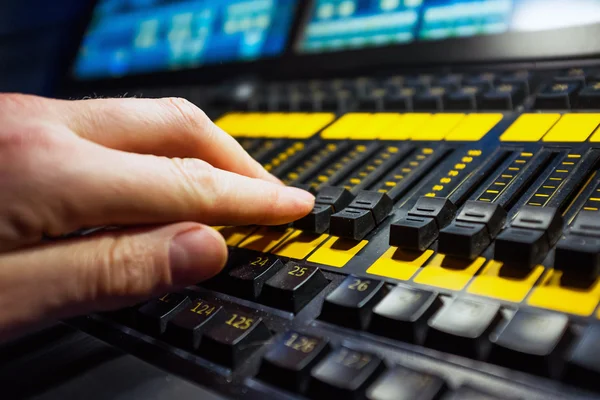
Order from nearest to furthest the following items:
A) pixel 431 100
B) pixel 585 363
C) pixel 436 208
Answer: pixel 585 363
pixel 436 208
pixel 431 100

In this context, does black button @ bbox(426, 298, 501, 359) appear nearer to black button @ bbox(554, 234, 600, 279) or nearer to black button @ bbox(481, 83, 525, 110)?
black button @ bbox(554, 234, 600, 279)

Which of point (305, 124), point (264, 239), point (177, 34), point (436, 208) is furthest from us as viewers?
point (177, 34)

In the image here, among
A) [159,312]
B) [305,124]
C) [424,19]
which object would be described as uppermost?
[424,19]

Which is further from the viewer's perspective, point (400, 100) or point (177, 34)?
point (177, 34)

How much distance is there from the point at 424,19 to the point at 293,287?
83cm

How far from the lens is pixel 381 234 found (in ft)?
2.16

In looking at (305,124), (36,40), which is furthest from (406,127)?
(36,40)

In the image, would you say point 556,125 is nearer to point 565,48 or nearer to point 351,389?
point 565,48

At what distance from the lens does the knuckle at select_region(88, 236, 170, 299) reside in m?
0.55

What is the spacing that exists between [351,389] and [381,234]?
0.26 metres

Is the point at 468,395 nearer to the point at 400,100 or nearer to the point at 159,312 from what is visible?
the point at 159,312

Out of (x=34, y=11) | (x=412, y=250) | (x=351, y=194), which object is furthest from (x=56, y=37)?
(x=412, y=250)

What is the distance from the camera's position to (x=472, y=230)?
0.56 m

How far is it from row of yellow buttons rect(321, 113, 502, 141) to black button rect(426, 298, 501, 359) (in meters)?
0.40
